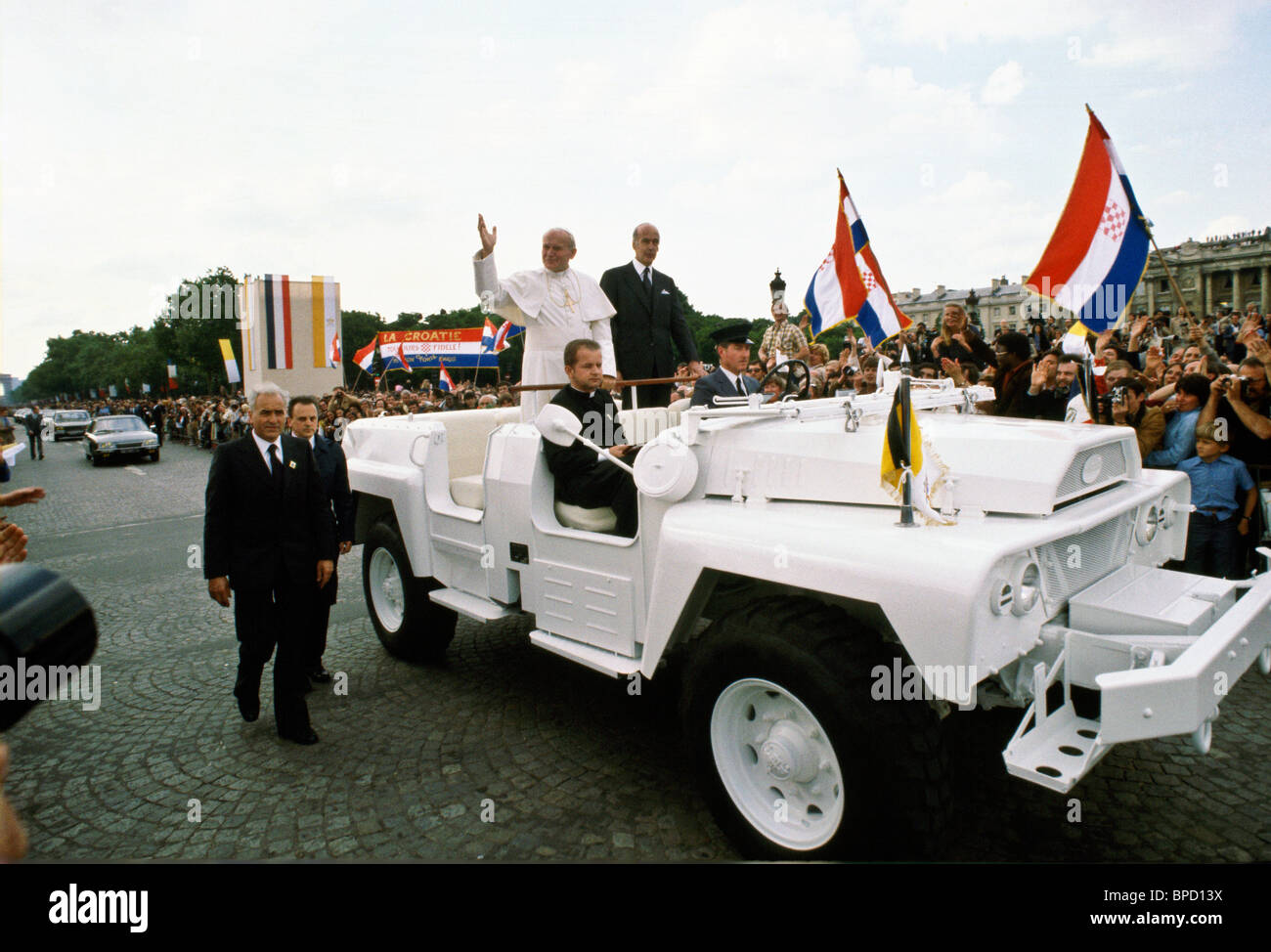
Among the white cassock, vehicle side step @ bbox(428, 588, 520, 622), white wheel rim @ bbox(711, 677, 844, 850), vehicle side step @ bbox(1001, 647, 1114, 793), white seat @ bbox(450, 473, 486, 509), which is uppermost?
the white cassock

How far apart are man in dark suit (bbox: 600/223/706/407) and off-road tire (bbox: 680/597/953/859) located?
12.2 feet

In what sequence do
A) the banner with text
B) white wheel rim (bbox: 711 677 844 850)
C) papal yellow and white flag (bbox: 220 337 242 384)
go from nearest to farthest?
white wheel rim (bbox: 711 677 844 850)
the banner with text
papal yellow and white flag (bbox: 220 337 242 384)

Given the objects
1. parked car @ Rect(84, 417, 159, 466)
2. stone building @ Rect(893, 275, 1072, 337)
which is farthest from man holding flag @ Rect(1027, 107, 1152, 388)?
stone building @ Rect(893, 275, 1072, 337)

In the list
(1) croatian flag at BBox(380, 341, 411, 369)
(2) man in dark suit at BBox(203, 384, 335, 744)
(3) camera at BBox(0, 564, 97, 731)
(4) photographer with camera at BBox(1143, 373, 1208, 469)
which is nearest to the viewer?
(3) camera at BBox(0, 564, 97, 731)

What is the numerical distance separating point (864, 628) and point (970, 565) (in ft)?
1.78

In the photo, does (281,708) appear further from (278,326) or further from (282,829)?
(278,326)

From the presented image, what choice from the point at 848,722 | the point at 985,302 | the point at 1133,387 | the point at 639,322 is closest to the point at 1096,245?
the point at 1133,387

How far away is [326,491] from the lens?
534cm

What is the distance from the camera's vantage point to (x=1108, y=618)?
2.72 metres

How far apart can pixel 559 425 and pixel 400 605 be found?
264 centimetres

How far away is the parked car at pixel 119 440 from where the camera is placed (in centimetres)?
2644

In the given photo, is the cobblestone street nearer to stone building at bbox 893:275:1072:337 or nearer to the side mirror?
→ the side mirror

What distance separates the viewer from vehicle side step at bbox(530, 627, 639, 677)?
352 centimetres
